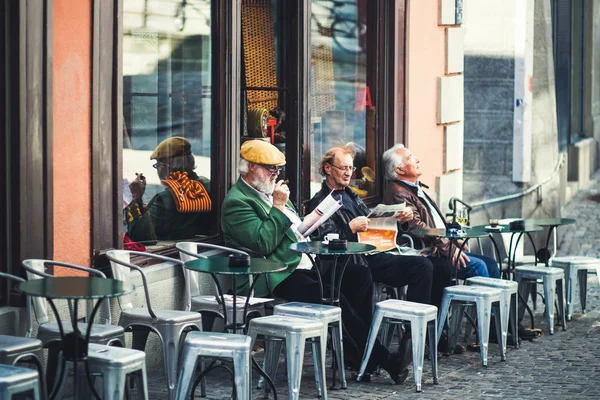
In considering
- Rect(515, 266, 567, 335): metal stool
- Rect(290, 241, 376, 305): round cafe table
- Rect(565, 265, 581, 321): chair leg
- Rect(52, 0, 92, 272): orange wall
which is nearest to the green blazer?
Rect(290, 241, 376, 305): round cafe table

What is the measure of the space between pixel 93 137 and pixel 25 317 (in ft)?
3.76

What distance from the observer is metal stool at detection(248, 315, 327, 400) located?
6316 millimetres

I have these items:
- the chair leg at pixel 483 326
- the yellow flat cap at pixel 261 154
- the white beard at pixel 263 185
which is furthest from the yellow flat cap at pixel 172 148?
the chair leg at pixel 483 326

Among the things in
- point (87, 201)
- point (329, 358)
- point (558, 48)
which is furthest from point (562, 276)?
point (558, 48)

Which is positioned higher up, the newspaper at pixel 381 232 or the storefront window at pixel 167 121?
the storefront window at pixel 167 121

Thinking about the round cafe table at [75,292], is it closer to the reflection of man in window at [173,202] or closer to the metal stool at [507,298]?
the reflection of man in window at [173,202]

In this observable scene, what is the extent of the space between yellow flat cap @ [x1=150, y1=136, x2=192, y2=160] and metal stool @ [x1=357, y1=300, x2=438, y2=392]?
5.90 feet

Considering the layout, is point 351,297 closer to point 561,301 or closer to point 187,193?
point 187,193

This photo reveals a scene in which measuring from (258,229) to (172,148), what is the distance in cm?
94

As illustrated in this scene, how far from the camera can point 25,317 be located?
20.0 ft

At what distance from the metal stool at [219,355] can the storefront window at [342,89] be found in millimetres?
3586

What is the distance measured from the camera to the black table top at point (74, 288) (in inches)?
190

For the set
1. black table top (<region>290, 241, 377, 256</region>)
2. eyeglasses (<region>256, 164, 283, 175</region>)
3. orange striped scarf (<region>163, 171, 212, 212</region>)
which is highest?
eyeglasses (<region>256, 164, 283, 175</region>)

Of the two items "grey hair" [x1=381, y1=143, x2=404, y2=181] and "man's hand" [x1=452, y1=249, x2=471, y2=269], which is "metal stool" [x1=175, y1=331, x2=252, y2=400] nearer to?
"man's hand" [x1=452, y1=249, x2=471, y2=269]
